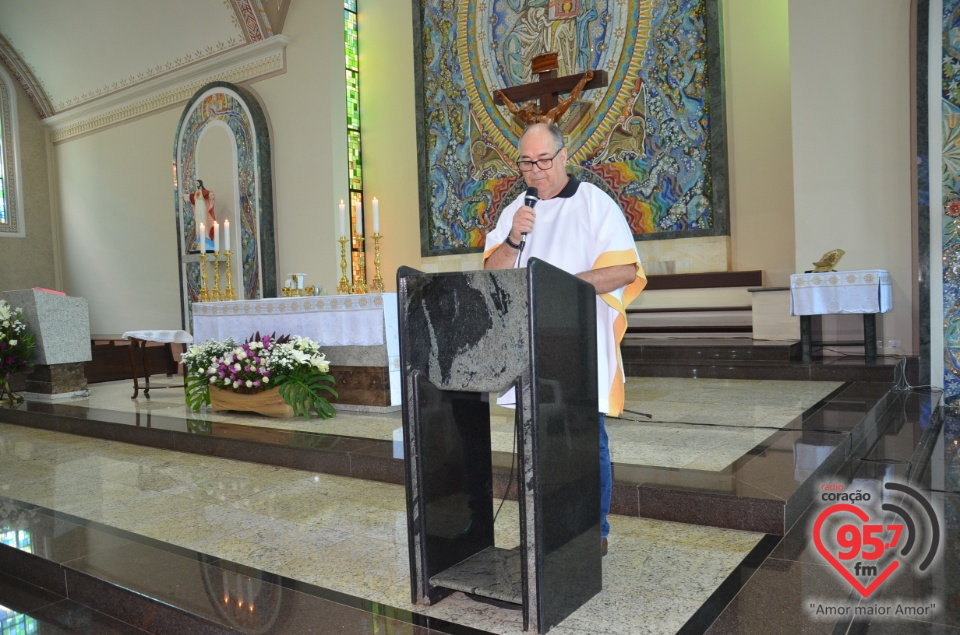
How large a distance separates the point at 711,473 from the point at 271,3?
966 centimetres

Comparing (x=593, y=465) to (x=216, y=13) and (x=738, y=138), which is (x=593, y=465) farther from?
(x=216, y=13)

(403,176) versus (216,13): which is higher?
(216,13)

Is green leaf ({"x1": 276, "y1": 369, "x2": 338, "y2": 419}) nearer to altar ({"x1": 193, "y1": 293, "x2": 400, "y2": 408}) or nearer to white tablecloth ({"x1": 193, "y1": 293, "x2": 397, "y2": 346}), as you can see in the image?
altar ({"x1": 193, "y1": 293, "x2": 400, "y2": 408})

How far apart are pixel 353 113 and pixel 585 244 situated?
31.2 feet

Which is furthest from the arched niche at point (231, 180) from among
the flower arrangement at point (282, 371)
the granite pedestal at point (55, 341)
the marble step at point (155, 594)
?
the marble step at point (155, 594)

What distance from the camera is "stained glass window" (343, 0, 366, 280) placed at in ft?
36.5

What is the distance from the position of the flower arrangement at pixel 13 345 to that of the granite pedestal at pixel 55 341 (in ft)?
0.34

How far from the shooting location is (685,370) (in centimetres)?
699

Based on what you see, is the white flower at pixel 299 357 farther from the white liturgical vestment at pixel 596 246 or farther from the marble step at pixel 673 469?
the white liturgical vestment at pixel 596 246

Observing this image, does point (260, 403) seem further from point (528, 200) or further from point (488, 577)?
point (528, 200)

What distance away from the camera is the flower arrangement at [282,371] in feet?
18.4

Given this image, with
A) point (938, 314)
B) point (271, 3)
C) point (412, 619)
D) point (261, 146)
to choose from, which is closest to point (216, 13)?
point (271, 3)

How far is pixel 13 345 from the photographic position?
23.0 ft

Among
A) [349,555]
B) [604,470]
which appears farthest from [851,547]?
[349,555]
